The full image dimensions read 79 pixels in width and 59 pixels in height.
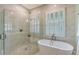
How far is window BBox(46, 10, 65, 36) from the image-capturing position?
1.47 m

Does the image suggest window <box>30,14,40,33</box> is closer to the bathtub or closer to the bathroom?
the bathroom

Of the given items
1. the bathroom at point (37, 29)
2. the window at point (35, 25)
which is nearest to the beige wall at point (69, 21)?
the bathroom at point (37, 29)

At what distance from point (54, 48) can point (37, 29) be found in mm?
360

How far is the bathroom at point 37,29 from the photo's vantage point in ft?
4.79

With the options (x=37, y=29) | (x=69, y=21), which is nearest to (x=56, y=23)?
(x=69, y=21)

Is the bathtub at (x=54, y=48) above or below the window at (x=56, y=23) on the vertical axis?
below

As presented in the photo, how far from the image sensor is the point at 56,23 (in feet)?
4.88

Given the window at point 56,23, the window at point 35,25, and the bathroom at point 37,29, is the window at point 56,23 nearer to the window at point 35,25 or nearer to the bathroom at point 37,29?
the bathroom at point 37,29

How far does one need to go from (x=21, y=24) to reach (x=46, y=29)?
36cm

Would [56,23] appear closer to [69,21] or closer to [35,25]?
[69,21]

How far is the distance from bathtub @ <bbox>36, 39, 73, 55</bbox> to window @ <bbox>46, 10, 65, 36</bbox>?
127 mm

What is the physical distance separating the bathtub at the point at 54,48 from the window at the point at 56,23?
13cm

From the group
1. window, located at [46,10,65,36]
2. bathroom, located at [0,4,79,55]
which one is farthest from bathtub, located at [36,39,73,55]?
window, located at [46,10,65,36]

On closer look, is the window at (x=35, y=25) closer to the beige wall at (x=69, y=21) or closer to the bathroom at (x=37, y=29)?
the bathroom at (x=37, y=29)
